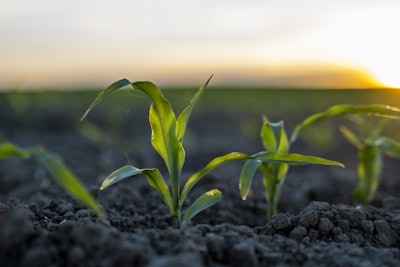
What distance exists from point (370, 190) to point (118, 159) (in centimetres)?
262

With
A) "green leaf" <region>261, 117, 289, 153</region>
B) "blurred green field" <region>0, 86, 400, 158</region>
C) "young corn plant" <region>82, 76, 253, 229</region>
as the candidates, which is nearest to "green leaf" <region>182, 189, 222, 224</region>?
"young corn plant" <region>82, 76, 253, 229</region>

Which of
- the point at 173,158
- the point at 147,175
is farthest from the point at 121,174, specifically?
the point at 173,158

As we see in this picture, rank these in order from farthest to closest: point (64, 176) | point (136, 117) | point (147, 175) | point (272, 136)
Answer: point (136, 117) < point (272, 136) < point (147, 175) < point (64, 176)

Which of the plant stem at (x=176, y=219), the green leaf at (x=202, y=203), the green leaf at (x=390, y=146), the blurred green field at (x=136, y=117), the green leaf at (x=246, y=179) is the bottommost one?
the blurred green field at (x=136, y=117)

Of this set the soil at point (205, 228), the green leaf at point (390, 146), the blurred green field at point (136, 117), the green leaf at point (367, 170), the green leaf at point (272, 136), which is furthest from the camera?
the blurred green field at point (136, 117)

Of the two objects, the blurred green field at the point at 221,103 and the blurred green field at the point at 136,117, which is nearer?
the blurred green field at the point at 136,117

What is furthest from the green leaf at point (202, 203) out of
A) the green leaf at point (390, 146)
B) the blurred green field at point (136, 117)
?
the blurred green field at point (136, 117)

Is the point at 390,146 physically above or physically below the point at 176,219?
above

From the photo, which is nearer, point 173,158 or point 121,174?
point 121,174

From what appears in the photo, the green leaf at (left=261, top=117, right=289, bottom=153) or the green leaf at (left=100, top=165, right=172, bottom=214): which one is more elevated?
the green leaf at (left=261, top=117, right=289, bottom=153)

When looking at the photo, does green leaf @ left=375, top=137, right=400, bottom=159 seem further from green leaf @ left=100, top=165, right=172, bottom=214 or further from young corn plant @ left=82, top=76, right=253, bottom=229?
green leaf @ left=100, top=165, right=172, bottom=214

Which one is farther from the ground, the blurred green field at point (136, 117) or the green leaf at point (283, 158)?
the green leaf at point (283, 158)

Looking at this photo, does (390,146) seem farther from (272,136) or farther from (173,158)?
(173,158)

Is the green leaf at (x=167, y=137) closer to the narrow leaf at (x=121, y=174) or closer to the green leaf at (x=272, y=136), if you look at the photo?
the narrow leaf at (x=121, y=174)
